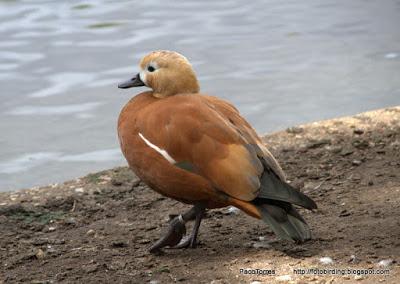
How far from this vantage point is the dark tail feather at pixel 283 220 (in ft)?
12.7

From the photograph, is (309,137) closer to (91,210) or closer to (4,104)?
(91,210)

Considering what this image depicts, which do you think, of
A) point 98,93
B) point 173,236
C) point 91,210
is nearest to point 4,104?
point 98,93

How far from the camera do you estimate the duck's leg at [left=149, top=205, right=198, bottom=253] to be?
4.16m

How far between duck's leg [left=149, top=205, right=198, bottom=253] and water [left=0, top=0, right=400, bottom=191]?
2397mm

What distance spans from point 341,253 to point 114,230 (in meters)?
1.31

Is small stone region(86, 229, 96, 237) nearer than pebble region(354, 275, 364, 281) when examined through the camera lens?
No

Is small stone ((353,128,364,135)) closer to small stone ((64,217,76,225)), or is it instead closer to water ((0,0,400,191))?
water ((0,0,400,191))

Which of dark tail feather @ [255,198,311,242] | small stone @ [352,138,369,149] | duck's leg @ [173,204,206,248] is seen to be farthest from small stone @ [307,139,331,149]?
dark tail feather @ [255,198,311,242]

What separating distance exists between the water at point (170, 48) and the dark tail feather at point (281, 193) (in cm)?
285

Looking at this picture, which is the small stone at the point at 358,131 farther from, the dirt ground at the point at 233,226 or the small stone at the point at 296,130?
the small stone at the point at 296,130

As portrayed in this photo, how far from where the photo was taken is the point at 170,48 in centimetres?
869

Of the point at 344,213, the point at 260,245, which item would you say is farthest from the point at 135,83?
the point at 344,213

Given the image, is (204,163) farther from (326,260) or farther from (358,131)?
(358,131)

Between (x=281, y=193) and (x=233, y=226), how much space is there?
78 cm
